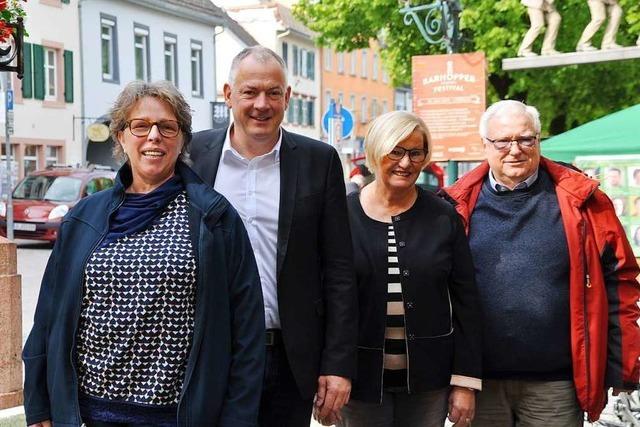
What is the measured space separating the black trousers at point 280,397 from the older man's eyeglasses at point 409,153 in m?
0.81

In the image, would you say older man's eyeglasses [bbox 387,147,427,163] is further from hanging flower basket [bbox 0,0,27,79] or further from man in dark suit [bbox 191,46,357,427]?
hanging flower basket [bbox 0,0,27,79]

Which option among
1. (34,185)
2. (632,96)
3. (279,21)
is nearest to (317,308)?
(632,96)

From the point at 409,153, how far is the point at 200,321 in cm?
119

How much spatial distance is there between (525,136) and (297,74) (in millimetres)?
53113

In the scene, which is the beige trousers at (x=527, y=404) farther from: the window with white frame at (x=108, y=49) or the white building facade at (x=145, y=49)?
the window with white frame at (x=108, y=49)

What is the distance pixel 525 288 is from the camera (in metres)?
4.15

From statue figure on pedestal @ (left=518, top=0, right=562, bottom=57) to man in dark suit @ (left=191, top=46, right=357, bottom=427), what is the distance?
361 inches

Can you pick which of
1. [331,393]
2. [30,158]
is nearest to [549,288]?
[331,393]

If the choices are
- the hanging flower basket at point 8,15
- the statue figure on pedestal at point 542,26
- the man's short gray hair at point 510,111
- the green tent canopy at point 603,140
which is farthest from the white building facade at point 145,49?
the man's short gray hair at point 510,111

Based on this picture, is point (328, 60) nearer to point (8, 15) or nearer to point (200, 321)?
point (8, 15)

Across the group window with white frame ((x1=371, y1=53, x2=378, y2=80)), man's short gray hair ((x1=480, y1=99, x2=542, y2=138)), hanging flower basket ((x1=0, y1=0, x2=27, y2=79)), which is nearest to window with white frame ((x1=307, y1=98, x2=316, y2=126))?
window with white frame ((x1=371, y1=53, x2=378, y2=80))

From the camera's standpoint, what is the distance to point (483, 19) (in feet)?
68.6

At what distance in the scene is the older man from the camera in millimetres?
4109

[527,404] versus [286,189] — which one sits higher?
[286,189]
